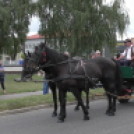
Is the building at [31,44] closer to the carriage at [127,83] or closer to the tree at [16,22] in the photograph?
Answer: the tree at [16,22]

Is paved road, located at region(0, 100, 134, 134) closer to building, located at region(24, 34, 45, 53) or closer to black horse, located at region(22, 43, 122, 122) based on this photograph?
black horse, located at region(22, 43, 122, 122)

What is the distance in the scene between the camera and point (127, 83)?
7414mm

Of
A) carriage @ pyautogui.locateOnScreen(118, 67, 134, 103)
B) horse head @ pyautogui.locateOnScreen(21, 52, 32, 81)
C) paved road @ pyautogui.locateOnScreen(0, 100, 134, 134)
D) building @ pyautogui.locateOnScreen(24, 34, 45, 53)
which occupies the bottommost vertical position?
paved road @ pyautogui.locateOnScreen(0, 100, 134, 134)

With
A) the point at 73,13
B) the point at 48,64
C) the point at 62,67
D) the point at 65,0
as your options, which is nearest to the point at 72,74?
the point at 62,67

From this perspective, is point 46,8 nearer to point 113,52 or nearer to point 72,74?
point 113,52

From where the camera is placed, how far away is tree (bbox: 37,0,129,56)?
17438 millimetres

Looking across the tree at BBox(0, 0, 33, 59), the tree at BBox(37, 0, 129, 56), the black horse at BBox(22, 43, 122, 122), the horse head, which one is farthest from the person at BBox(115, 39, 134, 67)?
the tree at BBox(0, 0, 33, 59)

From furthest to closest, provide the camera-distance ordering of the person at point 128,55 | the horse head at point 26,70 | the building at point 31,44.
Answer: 1. the person at point 128,55
2. the building at point 31,44
3. the horse head at point 26,70

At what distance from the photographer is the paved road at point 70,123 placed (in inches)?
190

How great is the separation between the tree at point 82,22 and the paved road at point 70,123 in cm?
1143

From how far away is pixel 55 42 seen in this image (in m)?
19.0

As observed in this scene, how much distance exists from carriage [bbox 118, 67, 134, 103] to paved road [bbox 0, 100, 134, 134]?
0.49m

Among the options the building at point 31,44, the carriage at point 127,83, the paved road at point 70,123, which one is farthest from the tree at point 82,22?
the paved road at point 70,123

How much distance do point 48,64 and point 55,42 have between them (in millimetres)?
13614
